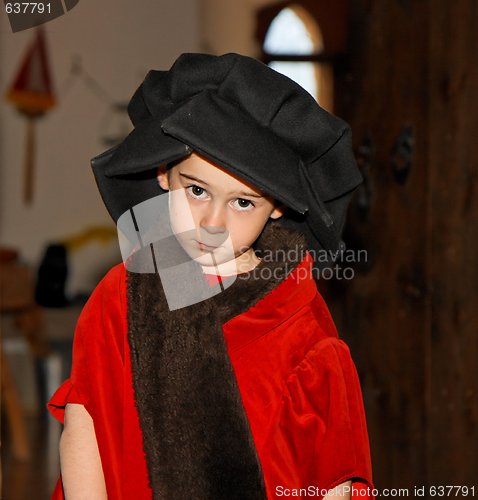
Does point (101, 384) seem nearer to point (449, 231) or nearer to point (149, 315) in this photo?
point (149, 315)

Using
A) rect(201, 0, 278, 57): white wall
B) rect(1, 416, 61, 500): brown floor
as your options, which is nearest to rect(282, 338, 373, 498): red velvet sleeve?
rect(1, 416, 61, 500): brown floor

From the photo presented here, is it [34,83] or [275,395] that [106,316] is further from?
[34,83]

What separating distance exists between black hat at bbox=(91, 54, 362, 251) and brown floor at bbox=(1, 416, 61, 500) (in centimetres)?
156

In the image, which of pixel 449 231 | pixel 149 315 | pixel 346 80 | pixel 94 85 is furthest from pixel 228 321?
pixel 94 85

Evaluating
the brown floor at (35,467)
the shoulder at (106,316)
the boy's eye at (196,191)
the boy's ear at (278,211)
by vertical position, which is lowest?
the brown floor at (35,467)

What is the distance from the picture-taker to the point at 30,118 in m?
4.41

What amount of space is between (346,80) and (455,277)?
20.6 inches

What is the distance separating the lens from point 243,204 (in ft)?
3.34

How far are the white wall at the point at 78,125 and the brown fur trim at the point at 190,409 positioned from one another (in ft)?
11.3

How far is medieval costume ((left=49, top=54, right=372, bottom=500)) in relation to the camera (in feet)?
3.22

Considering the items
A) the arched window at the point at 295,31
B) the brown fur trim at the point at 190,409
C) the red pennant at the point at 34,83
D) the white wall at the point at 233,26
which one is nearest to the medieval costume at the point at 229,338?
the brown fur trim at the point at 190,409

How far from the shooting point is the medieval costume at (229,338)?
3.22 feet

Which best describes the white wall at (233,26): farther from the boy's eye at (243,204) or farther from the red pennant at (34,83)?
the boy's eye at (243,204)

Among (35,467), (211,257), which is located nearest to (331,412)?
(211,257)
